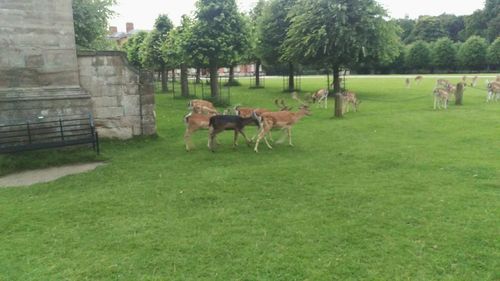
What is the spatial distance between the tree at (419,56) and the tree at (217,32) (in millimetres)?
49396

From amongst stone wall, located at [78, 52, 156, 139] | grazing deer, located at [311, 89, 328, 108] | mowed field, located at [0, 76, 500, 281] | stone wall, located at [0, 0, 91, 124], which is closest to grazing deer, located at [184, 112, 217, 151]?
mowed field, located at [0, 76, 500, 281]

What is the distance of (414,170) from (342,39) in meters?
14.4

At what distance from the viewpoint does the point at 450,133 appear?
39.2 feet

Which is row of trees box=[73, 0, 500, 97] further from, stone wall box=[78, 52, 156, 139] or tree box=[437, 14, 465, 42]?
tree box=[437, 14, 465, 42]

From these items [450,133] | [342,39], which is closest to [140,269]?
[450,133]

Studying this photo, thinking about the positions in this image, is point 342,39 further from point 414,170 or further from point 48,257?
point 48,257

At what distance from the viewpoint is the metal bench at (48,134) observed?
353 inches

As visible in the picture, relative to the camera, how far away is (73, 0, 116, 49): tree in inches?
736

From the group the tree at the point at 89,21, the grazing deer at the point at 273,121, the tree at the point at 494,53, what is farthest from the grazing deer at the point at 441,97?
the tree at the point at 494,53

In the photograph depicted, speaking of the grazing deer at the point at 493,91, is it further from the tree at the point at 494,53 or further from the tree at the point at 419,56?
the tree at the point at 419,56

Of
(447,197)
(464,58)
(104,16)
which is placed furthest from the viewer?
(464,58)

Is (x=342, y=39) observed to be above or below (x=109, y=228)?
above

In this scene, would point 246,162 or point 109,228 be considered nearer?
point 109,228

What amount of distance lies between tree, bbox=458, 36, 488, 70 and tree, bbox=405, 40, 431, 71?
443 centimetres
